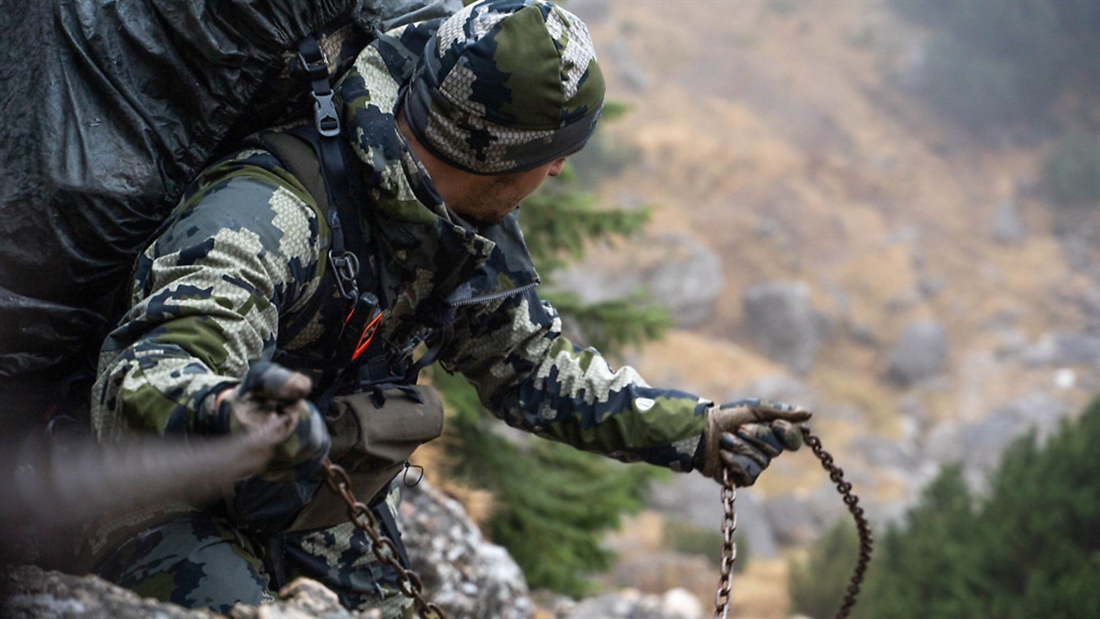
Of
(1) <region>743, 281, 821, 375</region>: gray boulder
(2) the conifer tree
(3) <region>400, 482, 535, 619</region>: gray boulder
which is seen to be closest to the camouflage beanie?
(3) <region>400, 482, 535, 619</region>: gray boulder

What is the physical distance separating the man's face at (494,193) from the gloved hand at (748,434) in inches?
29.9

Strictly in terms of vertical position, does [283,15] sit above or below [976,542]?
above

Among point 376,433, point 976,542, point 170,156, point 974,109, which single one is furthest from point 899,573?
point 974,109

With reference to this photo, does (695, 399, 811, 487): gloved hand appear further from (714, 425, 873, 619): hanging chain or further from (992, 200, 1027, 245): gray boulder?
(992, 200, 1027, 245): gray boulder

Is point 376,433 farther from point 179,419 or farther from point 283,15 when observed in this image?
point 283,15

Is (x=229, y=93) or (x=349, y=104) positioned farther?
(x=349, y=104)

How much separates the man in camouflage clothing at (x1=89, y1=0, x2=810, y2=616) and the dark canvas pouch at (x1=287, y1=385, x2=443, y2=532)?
0.13 ft

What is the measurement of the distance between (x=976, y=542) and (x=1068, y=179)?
26.4m

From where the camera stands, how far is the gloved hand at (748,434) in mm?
2684

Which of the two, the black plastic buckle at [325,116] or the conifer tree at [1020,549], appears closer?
the black plastic buckle at [325,116]

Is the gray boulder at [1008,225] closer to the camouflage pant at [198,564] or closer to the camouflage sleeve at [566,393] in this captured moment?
the camouflage sleeve at [566,393]

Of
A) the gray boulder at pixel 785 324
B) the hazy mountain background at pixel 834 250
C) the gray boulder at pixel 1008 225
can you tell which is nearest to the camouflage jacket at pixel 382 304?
the hazy mountain background at pixel 834 250

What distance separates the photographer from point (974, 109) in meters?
33.4

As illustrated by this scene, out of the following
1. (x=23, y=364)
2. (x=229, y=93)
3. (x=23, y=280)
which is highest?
(x=229, y=93)
